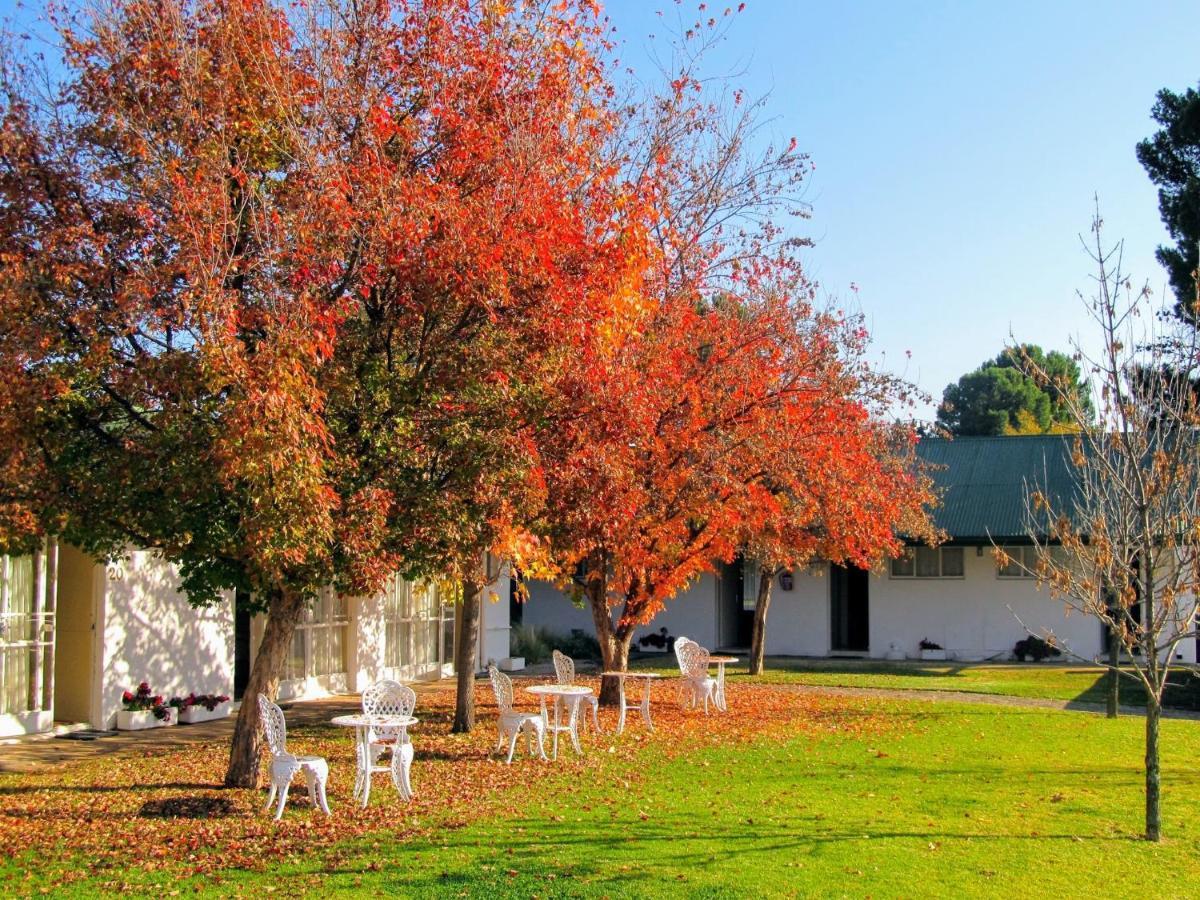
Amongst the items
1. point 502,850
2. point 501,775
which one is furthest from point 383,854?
point 501,775

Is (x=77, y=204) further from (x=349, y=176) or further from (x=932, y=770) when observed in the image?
(x=932, y=770)

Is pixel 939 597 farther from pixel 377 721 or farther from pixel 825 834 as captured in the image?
pixel 377 721

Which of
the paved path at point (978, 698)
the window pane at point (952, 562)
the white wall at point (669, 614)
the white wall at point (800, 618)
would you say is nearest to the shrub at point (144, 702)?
the paved path at point (978, 698)

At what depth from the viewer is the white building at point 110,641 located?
12.7 m

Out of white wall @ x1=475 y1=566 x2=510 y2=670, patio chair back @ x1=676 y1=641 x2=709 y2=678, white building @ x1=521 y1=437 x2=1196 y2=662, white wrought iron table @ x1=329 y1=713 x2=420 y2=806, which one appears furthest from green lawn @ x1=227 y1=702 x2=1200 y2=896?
white building @ x1=521 y1=437 x2=1196 y2=662

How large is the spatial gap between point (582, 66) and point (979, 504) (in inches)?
745

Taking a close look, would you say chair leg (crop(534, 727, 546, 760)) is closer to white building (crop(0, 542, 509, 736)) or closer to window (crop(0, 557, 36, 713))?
white building (crop(0, 542, 509, 736))

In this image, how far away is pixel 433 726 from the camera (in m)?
14.3

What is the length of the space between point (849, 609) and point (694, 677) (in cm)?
1479

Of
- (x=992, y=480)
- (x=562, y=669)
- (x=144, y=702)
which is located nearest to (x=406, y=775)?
(x=562, y=669)

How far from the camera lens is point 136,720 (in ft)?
44.6

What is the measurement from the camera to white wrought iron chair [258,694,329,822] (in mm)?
8898

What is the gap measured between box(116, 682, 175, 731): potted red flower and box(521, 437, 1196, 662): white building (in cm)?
1174

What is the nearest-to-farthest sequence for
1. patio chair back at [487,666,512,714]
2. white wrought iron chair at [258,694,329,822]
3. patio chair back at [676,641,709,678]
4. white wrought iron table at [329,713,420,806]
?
white wrought iron chair at [258,694,329,822] → white wrought iron table at [329,713,420,806] → patio chair back at [487,666,512,714] → patio chair back at [676,641,709,678]
